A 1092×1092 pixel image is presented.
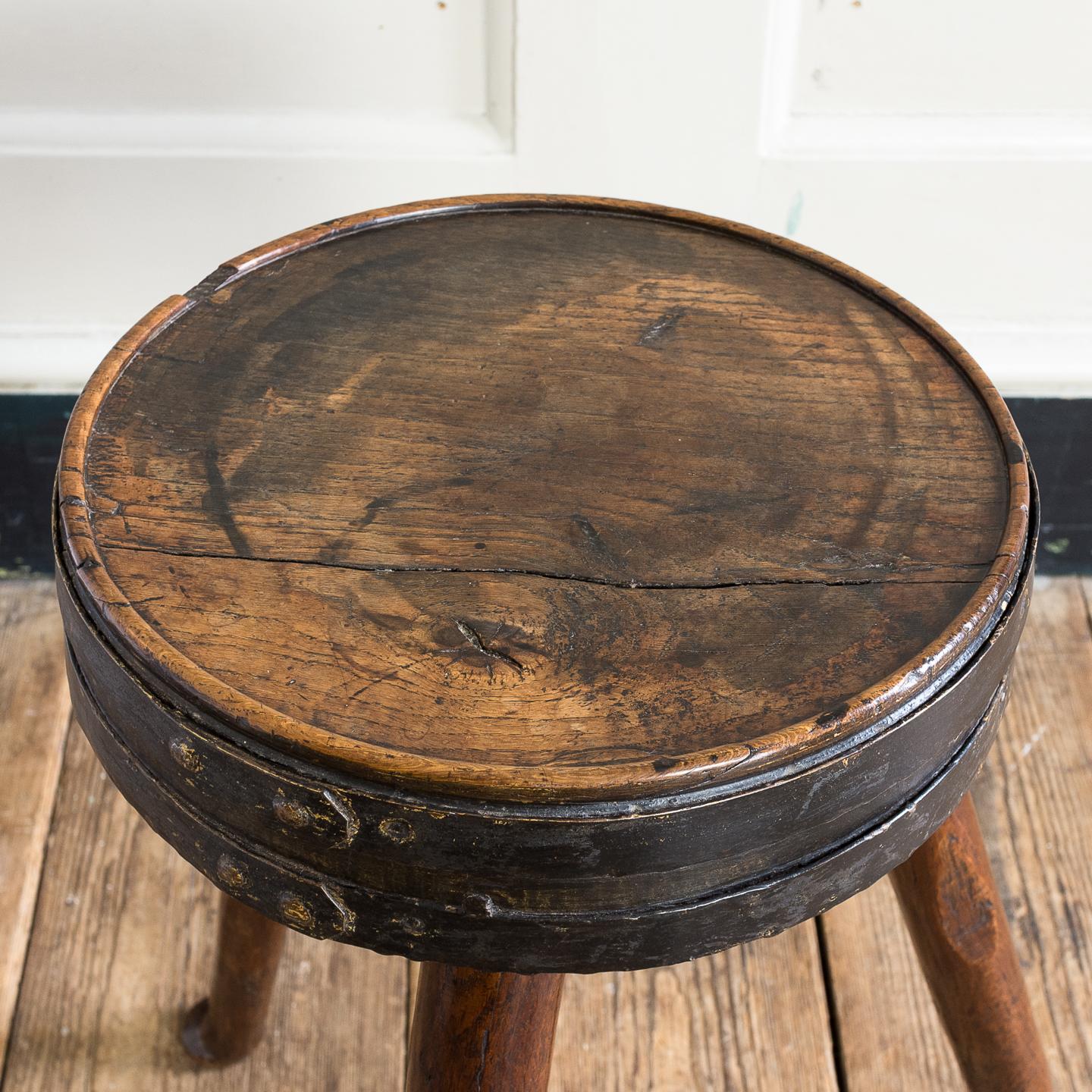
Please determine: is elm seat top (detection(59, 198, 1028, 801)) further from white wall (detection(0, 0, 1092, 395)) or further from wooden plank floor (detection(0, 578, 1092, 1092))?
wooden plank floor (detection(0, 578, 1092, 1092))

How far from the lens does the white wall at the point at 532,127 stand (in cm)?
104

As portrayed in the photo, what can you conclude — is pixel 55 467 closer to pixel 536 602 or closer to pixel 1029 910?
pixel 536 602

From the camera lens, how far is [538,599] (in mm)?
562

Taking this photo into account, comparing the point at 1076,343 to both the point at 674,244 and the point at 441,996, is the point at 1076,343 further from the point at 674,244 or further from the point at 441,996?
the point at 441,996

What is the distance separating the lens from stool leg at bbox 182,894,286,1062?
0.87 m

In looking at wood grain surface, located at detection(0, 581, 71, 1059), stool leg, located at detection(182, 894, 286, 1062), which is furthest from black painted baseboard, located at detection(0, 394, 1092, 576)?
stool leg, located at detection(182, 894, 286, 1062)

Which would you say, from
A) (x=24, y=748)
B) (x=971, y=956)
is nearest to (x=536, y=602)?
(x=971, y=956)

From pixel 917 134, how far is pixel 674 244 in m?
0.44

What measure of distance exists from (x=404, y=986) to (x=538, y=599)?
61cm

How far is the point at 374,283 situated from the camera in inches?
29.0

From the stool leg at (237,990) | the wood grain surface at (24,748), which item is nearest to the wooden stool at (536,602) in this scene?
the stool leg at (237,990)

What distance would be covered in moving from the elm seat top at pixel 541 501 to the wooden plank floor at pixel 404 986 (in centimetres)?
58

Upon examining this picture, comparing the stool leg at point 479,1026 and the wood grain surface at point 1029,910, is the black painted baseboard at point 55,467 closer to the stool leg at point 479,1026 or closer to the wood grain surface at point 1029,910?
the wood grain surface at point 1029,910

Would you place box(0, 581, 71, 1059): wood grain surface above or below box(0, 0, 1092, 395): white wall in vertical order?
below
